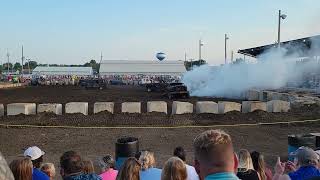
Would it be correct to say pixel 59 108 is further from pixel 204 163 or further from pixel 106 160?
pixel 204 163

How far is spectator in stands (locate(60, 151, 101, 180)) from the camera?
17.3 ft

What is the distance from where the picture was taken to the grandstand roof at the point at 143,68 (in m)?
125

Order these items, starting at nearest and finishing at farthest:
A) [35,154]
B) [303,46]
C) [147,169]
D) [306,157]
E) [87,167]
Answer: [306,157], [87,167], [147,169], [35,154], [303,46]

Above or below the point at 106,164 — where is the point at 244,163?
above

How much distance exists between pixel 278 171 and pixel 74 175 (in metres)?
2.27

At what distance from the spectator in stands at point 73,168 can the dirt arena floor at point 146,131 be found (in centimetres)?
766

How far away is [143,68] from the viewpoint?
12812 centimetres

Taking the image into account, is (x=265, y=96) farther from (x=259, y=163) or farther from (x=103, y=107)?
(x=259, y=163)

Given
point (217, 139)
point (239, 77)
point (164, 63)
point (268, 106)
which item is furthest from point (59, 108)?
point (164, 63)

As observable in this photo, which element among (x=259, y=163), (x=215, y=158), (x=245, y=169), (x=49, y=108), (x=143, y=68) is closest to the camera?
(x=215, y=158)

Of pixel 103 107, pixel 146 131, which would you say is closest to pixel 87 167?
pixel 146 131

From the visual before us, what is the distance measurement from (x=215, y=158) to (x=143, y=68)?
125513mm

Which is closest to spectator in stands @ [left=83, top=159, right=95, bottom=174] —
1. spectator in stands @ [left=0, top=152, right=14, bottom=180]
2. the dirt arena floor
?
spectator in stands @ [left=0, top=152, right=14, bottom=180]

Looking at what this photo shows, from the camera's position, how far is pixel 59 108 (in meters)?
23.9
